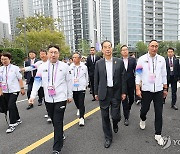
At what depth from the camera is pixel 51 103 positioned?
3.50m

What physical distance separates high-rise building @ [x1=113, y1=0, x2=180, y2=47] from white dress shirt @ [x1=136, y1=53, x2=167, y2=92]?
313ft

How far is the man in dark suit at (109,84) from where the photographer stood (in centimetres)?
368

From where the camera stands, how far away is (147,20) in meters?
100

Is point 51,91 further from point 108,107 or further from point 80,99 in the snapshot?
point 80,99

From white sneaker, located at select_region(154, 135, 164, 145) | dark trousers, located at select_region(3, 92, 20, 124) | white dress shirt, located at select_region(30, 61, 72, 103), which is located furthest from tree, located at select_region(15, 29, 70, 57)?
white sneaker, located at select_region(154, 135, 164, 145)

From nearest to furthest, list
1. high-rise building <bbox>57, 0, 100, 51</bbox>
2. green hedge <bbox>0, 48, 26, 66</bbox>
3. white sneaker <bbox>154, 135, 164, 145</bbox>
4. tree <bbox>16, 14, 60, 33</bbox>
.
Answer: white sneaker <bbox>154, 135, 164, 145</bbox>, green hedge <bbox>0, 48, 26, 66</bbox>, tree <bbox>16, 14, 60, 33</bbox>, high-rise building <bbox>57, 0, 100, 51</bbox>

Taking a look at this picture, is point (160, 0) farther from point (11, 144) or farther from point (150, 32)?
point (11, 144)

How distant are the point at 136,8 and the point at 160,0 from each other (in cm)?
1578

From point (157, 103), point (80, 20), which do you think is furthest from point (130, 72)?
point (80, 20)

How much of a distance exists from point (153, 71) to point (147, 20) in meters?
105

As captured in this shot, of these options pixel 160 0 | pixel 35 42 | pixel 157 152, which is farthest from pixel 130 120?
pixel 160 0

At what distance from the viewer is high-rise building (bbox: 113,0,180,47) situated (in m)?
97.7

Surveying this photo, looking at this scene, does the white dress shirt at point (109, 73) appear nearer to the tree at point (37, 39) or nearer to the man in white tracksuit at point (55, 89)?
the man in white tracksuit at point (55, 89)

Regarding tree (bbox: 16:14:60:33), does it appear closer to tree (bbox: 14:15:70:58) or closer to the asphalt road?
tree (bbox: 14:15:70:58)
